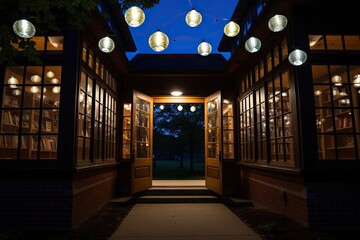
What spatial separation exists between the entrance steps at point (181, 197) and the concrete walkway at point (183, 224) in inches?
13.7

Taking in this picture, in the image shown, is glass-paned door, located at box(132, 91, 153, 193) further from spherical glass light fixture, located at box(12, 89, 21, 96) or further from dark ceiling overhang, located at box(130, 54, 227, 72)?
spherical glass light fixture, located at box(12, 89, 21, 96)

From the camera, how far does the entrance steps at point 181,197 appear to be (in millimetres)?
6532

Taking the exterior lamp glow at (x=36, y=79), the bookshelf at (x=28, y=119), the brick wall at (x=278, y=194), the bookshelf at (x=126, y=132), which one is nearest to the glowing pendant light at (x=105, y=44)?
the bookshelf at (x=28, y=119)

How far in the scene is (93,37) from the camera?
5395 millimetres

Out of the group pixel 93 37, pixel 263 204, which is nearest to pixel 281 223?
pixel 263 204

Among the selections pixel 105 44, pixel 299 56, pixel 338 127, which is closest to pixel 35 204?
pixel 105 44

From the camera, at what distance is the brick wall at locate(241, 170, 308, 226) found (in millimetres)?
4258

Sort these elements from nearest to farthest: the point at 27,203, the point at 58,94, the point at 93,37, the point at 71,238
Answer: the point at 71,238 < the point at 27,203 < the point at 58,94 < the point at 93,37

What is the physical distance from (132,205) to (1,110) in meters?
3.61

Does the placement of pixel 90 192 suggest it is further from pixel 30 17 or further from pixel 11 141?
pixel 30 17

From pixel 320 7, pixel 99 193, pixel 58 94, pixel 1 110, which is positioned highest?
pixel 320 7

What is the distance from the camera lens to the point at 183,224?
4.69 metres

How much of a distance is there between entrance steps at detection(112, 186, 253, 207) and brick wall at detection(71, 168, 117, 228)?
0.51 meters

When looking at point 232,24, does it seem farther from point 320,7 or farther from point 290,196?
point 290,196
